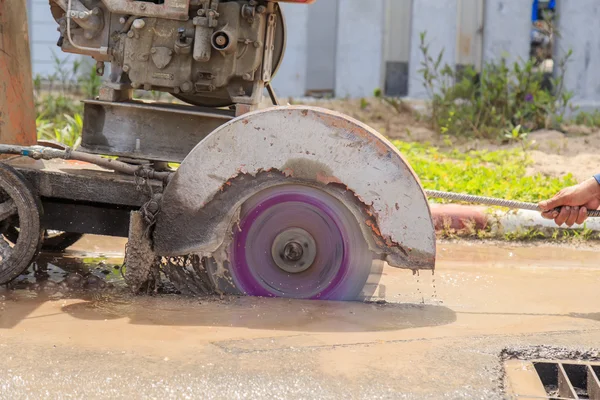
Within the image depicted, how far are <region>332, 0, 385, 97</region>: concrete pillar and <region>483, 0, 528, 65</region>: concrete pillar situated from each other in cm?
125

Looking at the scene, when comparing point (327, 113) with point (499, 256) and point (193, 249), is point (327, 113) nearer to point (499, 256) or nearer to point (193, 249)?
point (193, 249)

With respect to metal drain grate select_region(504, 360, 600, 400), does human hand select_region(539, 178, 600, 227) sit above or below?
above

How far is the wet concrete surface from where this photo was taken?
3037 mm

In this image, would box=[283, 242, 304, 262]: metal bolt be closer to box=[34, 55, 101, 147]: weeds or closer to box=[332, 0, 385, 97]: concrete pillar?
box=[34, 55, 101, 147]: weeds

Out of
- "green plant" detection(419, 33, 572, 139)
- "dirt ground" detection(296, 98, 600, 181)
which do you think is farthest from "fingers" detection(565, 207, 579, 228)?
"green plant" detection(419, 33, 572, 139)

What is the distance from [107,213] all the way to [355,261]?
3.95 feet

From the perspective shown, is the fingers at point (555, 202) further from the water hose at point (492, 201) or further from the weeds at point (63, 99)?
the weeds at point (63, 99)

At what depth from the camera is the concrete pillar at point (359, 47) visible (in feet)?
34.0

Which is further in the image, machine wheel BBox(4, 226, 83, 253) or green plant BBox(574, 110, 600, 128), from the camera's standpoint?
green plant BBox(574, 110, 600, 128)

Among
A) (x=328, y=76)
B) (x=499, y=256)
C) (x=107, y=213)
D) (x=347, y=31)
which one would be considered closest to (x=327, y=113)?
(x=107, y=213)

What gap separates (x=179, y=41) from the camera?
4395mm

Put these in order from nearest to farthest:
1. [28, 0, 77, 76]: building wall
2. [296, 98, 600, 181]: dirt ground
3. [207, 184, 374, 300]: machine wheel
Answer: [207, 184, 374, 300]: machine wheel < [296, 98, 600, 181]: dirt ground < [28, 0, 77, 76]: building wall

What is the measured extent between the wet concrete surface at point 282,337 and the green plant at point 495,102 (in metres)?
4.32

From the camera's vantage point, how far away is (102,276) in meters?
4.71
